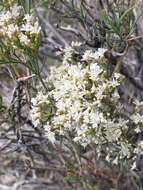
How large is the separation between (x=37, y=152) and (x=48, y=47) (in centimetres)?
42

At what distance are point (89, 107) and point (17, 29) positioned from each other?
280 millimetres

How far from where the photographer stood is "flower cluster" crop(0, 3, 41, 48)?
129cm

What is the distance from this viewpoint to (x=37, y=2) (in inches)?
68.4

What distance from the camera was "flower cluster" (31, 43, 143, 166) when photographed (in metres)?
1.26

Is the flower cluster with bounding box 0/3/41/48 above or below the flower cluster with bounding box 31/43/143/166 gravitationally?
above

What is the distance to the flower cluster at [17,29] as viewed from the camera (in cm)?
129

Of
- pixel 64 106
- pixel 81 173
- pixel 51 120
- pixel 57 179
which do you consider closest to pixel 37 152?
pixel 81 173

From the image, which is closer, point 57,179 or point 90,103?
point 90,103

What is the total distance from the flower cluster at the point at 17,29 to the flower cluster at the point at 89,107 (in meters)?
0.14

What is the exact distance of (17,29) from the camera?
1287 millimetres

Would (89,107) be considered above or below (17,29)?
below

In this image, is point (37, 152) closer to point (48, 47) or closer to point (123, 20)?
point (48, 47)

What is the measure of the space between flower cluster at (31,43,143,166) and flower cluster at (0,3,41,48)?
14 centimetres

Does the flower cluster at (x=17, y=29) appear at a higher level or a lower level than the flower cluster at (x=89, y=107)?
higher
